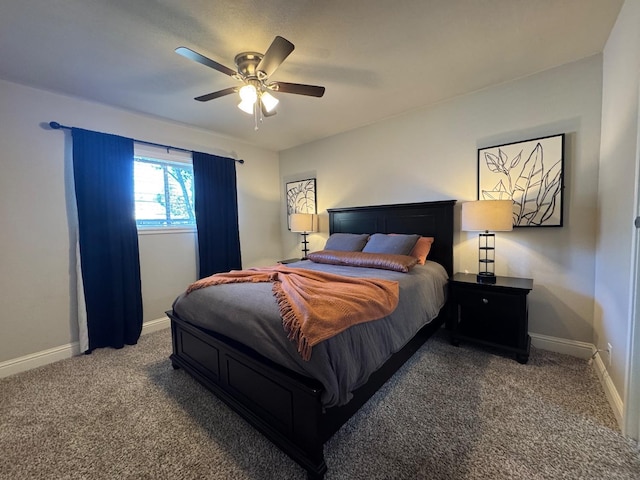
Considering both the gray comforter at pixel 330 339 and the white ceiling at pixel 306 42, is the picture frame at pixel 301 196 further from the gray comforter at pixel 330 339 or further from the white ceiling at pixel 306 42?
the gray comforter at pixel 330 339

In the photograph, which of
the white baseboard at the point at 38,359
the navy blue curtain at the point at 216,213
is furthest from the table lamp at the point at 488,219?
the white baseboard at the point at 38,359

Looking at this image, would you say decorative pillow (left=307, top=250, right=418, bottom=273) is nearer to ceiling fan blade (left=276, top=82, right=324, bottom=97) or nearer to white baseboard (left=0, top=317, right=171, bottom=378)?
ceiling fan blade (left=276, top=82, right=324, bottom=97)

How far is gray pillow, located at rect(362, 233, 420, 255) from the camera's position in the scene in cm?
283

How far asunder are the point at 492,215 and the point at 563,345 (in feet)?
4.46

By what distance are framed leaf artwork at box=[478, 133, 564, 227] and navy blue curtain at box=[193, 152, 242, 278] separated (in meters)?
3.19

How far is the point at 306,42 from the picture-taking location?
194 cm

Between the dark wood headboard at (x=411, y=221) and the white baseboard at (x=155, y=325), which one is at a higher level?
the dark wood headboard at (x=411, y=221)

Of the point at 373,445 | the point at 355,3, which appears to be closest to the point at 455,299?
the point at 373,445

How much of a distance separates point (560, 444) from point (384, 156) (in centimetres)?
303

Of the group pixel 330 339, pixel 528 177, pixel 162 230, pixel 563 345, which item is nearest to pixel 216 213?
pixel 162 230

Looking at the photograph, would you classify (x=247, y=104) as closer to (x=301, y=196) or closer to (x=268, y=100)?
(x=268, y=100)

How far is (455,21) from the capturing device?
1.76 metres

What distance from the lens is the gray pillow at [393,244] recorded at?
2826 mm

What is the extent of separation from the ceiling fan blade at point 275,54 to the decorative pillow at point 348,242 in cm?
202
